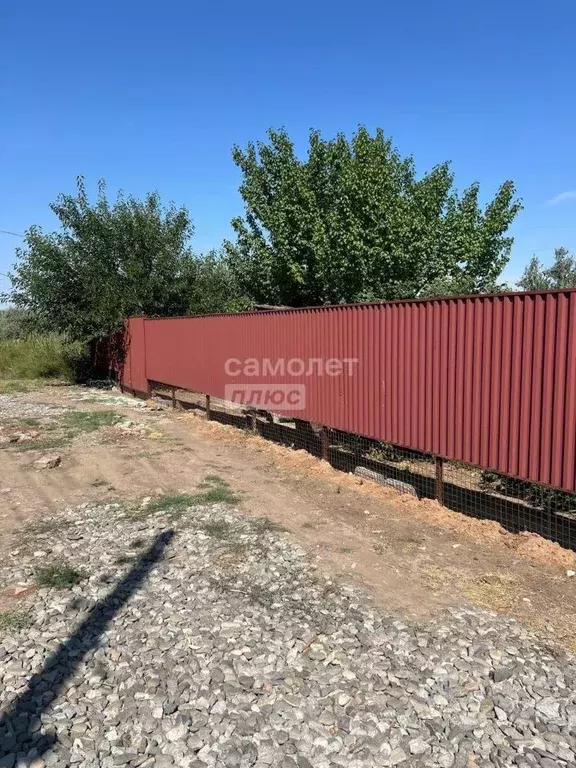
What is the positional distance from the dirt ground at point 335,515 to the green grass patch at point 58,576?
0.23m

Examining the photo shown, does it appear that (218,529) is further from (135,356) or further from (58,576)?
(135,356)

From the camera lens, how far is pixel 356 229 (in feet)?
43.2

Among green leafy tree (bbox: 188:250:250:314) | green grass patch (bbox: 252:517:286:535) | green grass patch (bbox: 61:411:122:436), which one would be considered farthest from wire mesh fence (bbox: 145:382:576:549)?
green leafy tree (bbox: 188:250:250:314)

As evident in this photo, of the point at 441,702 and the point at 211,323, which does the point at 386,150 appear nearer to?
the point at 211,323

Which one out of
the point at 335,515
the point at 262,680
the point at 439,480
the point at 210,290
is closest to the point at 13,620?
the point at 262,680

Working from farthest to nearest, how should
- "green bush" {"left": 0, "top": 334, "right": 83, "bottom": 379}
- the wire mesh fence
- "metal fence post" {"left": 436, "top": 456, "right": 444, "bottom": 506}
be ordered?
"green bush" {"left": 0, "top": 334, "right": 83, "bottom": 379} → "metal fence post" {"left": 436, "top": 456, "right": 444, "bottom": 506} → the wire mesh fence

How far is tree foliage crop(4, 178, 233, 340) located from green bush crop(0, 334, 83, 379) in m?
3.52

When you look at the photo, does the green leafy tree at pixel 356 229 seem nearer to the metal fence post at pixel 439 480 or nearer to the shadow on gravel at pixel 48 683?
the metal fence post at pixel 439 480

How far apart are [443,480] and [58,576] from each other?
14.2 ft

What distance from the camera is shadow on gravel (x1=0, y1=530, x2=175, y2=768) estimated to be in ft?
8.23

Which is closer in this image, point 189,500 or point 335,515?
point 335,515

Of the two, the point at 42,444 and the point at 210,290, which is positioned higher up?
the point at 210,290

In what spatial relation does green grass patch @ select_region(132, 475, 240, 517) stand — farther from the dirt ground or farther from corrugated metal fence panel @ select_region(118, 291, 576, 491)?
corrugated metal fence panel @ select_region(118, 291, 576, 491)

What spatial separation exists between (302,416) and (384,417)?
2062 mm
